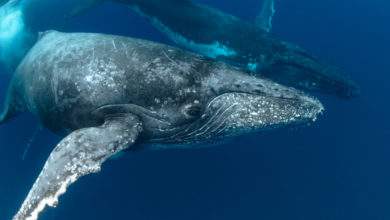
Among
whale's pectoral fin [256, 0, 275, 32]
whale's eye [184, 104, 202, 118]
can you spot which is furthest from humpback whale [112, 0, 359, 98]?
whale's eye [184, 104, 202, 118]

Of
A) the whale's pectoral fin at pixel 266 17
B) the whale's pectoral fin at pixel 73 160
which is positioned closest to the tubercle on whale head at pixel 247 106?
the whale's pectoral fin at pixel 73 160

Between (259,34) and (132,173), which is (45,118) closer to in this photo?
(132,173)

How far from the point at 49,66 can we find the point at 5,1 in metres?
10.2

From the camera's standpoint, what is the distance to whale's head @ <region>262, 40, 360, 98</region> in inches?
605

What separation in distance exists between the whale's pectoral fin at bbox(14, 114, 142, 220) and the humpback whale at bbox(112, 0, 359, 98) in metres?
8.27

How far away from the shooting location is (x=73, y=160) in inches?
276

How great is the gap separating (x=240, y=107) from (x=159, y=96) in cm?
175

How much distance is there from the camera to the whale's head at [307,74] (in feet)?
50.4

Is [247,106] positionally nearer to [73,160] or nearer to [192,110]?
[192,110]

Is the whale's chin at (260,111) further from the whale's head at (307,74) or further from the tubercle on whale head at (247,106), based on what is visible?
the whale's head at (307,74)

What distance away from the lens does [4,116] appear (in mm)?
12367

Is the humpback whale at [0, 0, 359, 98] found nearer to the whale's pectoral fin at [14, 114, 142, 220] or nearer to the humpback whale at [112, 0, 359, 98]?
the humpback whale at [112, 0, 359, 98]

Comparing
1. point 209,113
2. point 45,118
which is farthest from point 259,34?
point 45,118

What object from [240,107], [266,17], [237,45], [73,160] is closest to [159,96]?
[240,107]
